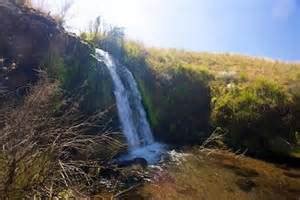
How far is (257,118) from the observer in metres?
15.9

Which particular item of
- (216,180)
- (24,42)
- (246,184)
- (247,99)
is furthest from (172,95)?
(24,42)

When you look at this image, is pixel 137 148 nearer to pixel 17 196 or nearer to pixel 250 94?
pixel 250 94

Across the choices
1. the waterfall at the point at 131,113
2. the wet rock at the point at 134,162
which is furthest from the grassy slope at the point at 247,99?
the wet rock at the point at 134,162

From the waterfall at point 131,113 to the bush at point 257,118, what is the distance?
2.98m

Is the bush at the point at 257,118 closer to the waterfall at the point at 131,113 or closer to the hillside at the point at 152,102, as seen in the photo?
the hillside at the point at 152,102

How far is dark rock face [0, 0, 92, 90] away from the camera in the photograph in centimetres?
1091

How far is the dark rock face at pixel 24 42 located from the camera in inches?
430

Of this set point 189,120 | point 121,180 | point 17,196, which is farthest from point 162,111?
point 17,196

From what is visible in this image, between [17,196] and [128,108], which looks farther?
[128,108]

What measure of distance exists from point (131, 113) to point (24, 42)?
4523 mm

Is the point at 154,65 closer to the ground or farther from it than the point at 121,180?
farther from it

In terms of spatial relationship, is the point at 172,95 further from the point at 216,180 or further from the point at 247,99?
the point at 216,180

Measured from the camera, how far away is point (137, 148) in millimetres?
13891

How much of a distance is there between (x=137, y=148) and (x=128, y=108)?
1471 mm
